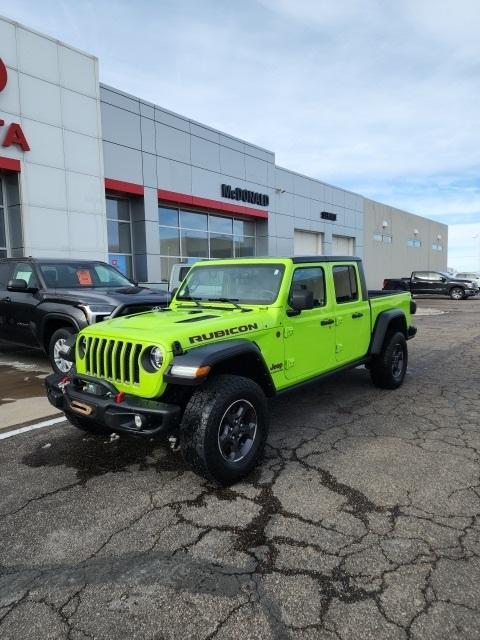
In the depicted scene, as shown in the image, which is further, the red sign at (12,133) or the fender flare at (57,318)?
the red sign at (12,133)

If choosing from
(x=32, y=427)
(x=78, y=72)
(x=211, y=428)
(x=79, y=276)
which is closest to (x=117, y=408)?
(x=211, y=428)

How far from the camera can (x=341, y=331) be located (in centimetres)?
511

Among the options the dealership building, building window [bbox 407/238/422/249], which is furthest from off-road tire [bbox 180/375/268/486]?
building window [bbox 407/238/422/249]

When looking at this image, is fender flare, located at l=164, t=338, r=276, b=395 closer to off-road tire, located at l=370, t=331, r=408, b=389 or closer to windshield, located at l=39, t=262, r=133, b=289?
off-road tire, located at l=370, t=331, r=408, b=389

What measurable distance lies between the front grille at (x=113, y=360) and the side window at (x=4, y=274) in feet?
17.0

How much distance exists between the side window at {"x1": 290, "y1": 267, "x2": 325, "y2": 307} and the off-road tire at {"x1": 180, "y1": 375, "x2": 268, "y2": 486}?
1.40 m

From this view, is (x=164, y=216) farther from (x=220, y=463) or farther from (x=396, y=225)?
(x=396, y=225)

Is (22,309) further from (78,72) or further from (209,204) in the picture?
(209,204)

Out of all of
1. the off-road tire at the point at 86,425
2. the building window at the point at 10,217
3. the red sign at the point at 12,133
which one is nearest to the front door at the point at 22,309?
the off-road tire at the point at 86,425

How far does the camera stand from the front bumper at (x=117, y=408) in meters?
3.27

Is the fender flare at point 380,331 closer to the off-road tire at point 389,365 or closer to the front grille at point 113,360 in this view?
the off-road tire at point 389,365

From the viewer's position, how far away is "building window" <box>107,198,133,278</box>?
16938mm

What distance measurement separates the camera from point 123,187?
638 inches

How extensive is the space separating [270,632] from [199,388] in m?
1.71
